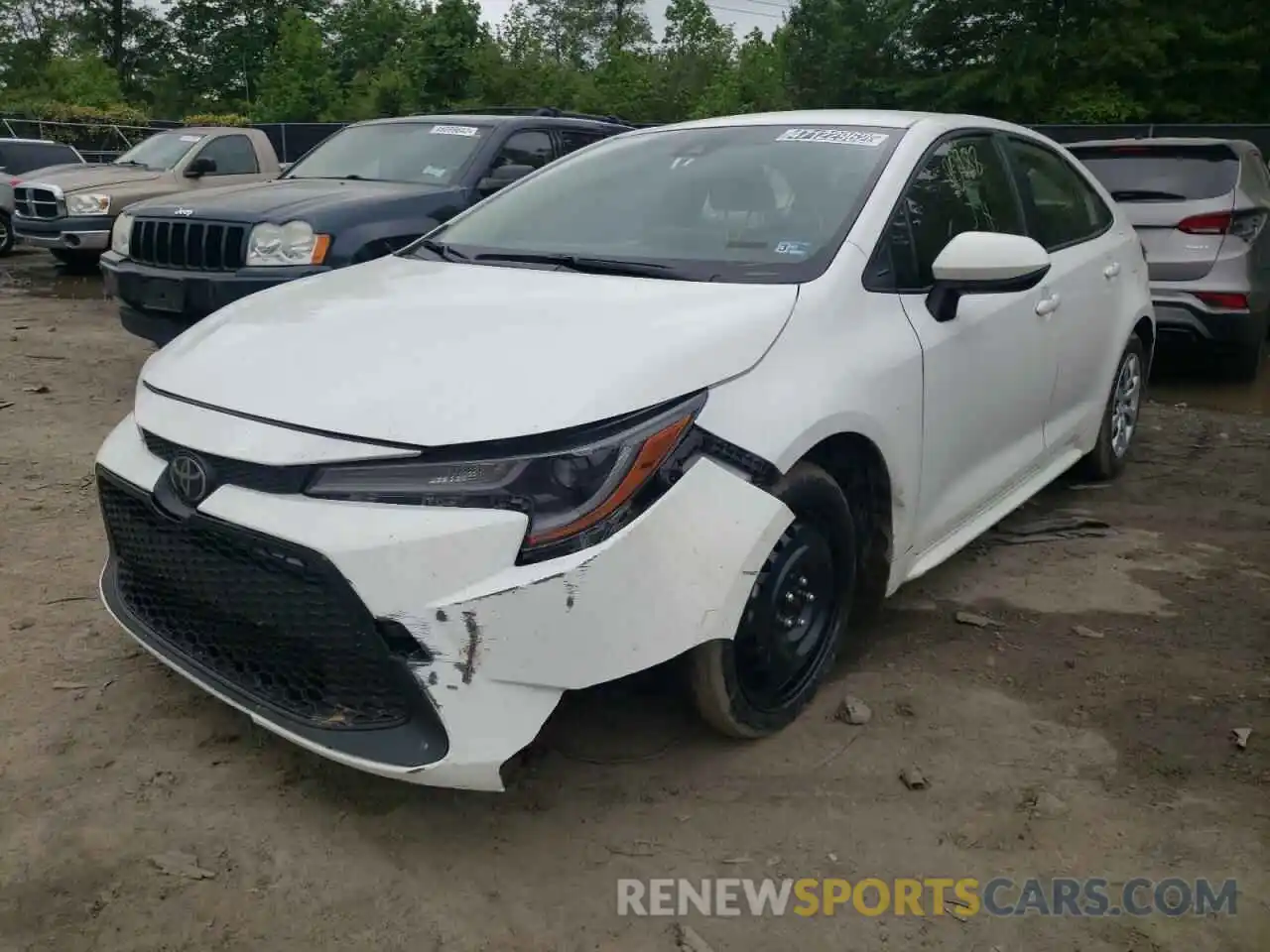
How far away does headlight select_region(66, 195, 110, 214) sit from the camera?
36.4 feet

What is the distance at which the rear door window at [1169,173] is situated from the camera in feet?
22.2

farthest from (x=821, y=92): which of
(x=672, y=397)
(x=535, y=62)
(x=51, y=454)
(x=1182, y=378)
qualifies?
(x=672, y=397)

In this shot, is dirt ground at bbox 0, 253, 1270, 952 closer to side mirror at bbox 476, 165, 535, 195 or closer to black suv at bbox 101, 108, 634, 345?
black suv at bbox 101, 108, 634, 345

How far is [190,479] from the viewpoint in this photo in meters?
2.49

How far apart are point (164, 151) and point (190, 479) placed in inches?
419

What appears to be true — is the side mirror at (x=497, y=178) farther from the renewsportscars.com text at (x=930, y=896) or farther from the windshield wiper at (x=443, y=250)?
the renewsportscars.com text at (x=930, y=896)

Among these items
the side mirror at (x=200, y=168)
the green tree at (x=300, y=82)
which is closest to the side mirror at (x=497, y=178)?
the side mirror at (x=200, y=168)

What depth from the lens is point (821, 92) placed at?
32.8 metres

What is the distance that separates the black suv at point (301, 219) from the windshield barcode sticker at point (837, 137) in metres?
2.98

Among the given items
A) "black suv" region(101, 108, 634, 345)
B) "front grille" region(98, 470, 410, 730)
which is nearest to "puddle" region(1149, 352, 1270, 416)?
"black suv" region(101, 108, 634, 345)

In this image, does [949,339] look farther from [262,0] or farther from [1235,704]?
[262,0]

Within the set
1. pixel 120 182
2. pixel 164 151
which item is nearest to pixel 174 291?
pixel 120 182

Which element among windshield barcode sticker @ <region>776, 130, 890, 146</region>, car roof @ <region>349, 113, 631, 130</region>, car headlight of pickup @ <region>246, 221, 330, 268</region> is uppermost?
windshield barcode sticker @ <region>776, 130, 890, 146</region>

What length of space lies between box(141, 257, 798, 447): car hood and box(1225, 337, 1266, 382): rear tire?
536 cm
